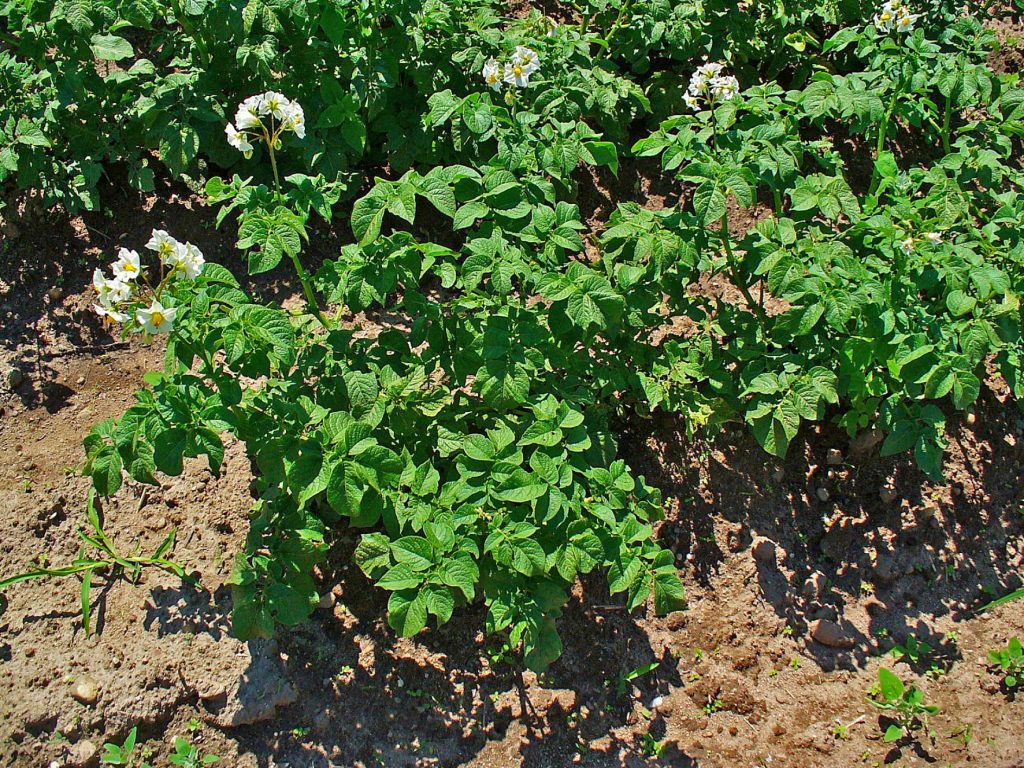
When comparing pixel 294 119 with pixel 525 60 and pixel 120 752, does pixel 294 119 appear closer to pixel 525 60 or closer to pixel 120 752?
pixel 525 60

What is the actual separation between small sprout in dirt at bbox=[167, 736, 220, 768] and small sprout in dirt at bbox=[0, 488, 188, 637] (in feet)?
1.49

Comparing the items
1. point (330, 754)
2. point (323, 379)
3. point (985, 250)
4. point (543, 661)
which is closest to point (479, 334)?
point (323, 379)

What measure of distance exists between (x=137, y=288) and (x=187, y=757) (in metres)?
1.33

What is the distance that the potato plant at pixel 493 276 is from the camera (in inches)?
87.4

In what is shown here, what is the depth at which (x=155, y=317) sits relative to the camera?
2.06 meters

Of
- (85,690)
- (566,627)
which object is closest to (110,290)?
(85,690)

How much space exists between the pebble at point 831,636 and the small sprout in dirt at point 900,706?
0.51 ft

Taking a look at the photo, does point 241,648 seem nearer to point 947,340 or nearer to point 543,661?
point 543,661

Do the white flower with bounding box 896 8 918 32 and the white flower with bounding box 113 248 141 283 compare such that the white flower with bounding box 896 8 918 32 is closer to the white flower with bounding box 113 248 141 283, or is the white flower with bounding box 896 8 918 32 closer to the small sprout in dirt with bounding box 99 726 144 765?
the white flower with bounding box 113 248 141 283

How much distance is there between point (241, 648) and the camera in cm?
267

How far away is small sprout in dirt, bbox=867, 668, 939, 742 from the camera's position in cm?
268

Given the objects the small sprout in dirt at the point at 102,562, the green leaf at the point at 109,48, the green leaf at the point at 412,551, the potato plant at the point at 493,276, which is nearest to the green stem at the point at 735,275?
the potato plant at the point at 493,276

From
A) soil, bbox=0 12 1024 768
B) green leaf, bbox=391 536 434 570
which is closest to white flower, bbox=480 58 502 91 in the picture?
soil, bbox=0 12 1024 768

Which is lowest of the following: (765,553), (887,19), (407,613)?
(765,553)
